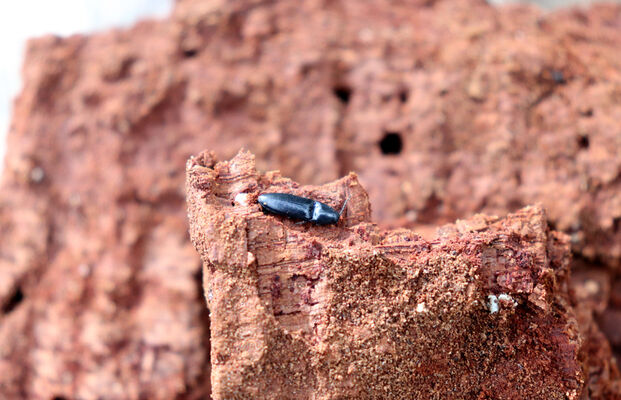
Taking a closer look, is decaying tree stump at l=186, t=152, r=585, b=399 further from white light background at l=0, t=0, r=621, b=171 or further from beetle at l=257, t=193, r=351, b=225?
white light background at l=0, t=0, r=621, b=171

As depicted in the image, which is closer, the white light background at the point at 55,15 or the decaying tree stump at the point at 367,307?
the decaying tree stump at the point at 367,307

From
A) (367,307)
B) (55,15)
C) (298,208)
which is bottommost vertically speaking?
(367,307)

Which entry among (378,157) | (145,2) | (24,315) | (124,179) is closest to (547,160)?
(378,157)

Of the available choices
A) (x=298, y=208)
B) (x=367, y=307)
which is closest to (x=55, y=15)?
(x=298, y=208)

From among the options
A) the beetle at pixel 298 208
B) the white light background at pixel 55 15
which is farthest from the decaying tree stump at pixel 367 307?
the white light background at pixel 55 15

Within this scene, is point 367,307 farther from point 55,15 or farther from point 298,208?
point 55,15

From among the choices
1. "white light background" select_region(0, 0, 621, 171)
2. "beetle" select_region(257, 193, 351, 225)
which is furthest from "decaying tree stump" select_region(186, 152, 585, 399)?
"white light background" select_region(0, 0, 621, 171)

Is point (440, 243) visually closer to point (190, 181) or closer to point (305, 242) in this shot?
point (305, 242)

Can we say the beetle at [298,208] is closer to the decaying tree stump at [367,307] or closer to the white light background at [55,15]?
the decaying tree stump at [367,307]
